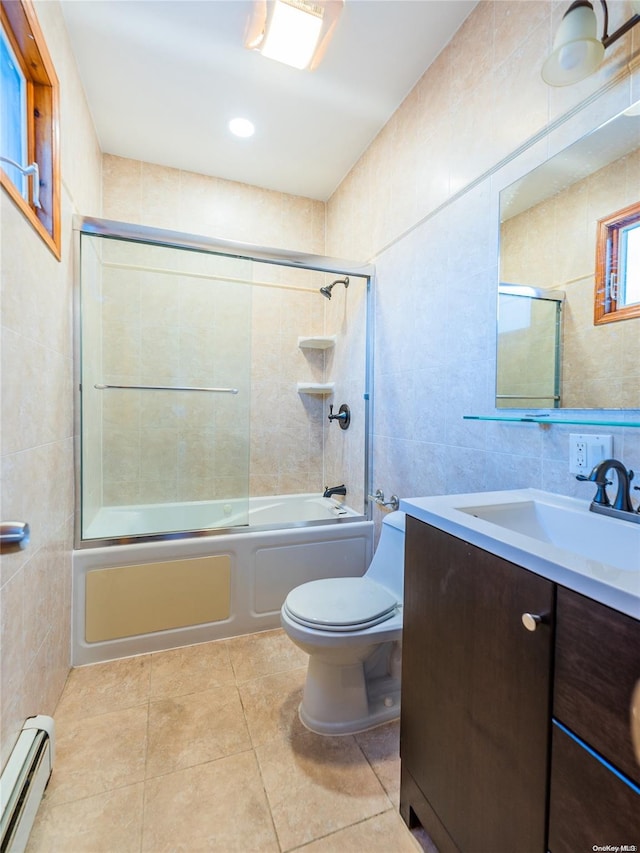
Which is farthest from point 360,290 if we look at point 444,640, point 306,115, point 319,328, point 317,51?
point 444,640

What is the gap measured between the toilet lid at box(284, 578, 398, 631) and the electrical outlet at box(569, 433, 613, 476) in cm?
79

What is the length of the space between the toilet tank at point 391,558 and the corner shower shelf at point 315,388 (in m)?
1.38

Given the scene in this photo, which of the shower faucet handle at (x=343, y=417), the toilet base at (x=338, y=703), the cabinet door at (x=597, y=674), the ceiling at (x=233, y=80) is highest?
the ceiling at (x=233, y=80)

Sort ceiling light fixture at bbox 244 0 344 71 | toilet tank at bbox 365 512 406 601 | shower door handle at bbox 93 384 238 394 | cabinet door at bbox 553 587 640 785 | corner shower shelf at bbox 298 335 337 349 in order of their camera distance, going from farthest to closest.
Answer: corner shower shelf at bbox 298 335 337 349 → shower door handle at bbox 93 384 238 394 → toilet tank at bbox 365 512 406 601 → ceiling light fixture at bbox 244 0 344 71 → cabinet door at bbox 553 587 640 785

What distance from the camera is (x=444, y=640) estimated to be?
89 centimetres

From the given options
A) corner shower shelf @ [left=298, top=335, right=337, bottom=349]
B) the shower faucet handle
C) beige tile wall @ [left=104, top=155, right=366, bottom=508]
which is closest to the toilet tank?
Result: beige tile wall @ [left=104, top=155, right=366, bottom=508]

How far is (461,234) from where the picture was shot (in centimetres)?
155

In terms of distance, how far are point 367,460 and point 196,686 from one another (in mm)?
1383

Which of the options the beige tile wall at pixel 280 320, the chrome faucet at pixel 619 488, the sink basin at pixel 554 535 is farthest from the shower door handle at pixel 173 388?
the chrome faucet at pixel 619 488

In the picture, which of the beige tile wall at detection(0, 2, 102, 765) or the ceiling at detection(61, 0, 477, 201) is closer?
the beige tile wall at detection(0, 2, 102, 765)

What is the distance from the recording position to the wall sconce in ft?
3.09

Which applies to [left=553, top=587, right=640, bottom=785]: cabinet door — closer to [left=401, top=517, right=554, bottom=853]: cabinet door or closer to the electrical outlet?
[left=401, top=517, right=554, bottom=853]: cabinet door

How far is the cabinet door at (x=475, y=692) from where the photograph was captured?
2.21ft

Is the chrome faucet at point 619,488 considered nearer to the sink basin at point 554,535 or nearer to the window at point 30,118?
the sink basin at point 554,535
